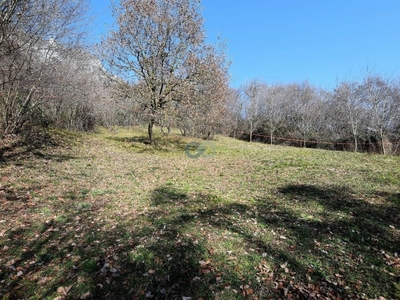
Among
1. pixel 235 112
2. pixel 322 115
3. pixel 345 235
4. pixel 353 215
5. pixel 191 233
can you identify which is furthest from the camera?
pixel 235 112

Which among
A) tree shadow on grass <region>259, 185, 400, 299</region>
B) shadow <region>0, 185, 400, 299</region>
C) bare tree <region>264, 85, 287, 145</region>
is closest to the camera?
shadow <region>0, 185, 400, 299</region>

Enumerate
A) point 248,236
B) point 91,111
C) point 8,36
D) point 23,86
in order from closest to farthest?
point 248,236
point 8,36
point 23,86
point 91,111

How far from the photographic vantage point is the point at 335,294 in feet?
11.9

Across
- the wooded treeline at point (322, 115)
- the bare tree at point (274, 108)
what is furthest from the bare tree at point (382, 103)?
the bare tree at point (274, 108)

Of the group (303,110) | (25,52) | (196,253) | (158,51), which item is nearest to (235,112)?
(303,110)

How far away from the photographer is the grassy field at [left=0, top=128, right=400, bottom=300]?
3703mm

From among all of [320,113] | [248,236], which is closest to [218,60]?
[248,236]

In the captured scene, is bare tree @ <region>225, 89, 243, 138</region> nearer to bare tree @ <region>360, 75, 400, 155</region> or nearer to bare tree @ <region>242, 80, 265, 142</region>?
bare tree @ <region>242, 80, 265, 142</region>

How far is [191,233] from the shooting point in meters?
5.18

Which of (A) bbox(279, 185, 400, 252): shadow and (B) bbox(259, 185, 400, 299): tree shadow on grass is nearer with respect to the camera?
(B) bbox(259, 185, 400, 299): tree shadow on grass

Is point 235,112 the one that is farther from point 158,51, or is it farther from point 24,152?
point 24,152

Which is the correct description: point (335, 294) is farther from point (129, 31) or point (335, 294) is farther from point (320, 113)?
point (320, 113)

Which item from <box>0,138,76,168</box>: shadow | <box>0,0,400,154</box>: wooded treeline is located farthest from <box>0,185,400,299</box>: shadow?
<box>0,0,400,154</box>: wooded treeline

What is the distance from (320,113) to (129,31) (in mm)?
28731
